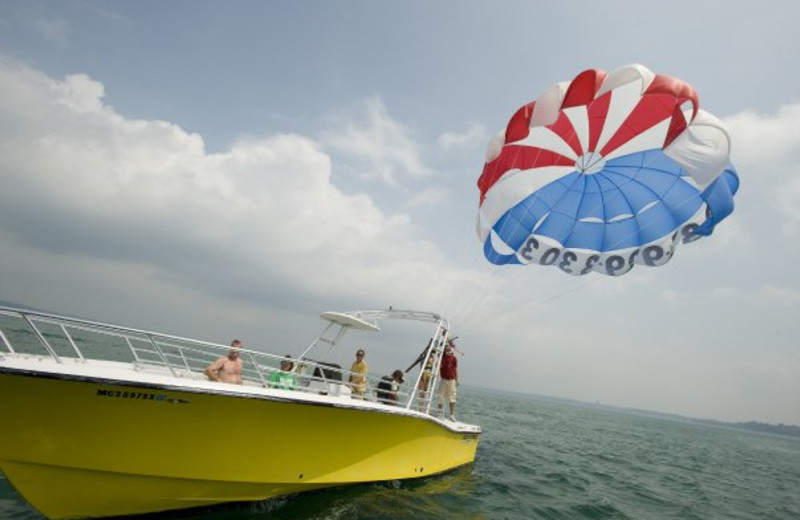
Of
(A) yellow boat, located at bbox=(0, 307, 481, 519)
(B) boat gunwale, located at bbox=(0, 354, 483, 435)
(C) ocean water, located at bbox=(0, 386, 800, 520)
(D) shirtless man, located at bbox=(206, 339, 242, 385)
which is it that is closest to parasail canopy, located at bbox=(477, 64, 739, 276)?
(C) ocean water, located at bbox=(0, 386, 800, 520)

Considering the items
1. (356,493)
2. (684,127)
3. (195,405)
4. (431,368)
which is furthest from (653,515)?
(195,405)

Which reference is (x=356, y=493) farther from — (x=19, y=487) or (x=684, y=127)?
(x=684, y=127)

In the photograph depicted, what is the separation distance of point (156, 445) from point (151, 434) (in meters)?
0.17

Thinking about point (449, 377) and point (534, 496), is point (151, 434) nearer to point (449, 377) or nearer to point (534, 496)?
point (449, 377)

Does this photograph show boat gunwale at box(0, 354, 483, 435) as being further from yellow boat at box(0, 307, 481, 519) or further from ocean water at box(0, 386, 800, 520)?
ocean water at box(0, 386, 800, 520)

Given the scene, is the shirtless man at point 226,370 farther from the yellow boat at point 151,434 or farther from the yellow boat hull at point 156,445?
the yellow boat hull at point 156,445

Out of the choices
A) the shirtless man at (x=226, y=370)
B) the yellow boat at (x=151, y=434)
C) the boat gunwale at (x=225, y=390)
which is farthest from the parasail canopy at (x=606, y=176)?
the shirtless man at (x=226, y=370)

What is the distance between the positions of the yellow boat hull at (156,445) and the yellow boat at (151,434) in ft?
0.04

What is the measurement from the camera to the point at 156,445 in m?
5.29

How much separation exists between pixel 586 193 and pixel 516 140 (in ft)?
9.12

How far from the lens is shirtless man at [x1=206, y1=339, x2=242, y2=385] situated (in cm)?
663

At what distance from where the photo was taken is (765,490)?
1669cm

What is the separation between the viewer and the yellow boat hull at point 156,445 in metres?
4.85

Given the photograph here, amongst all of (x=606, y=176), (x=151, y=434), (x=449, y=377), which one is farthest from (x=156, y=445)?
(x=606, y=176)
